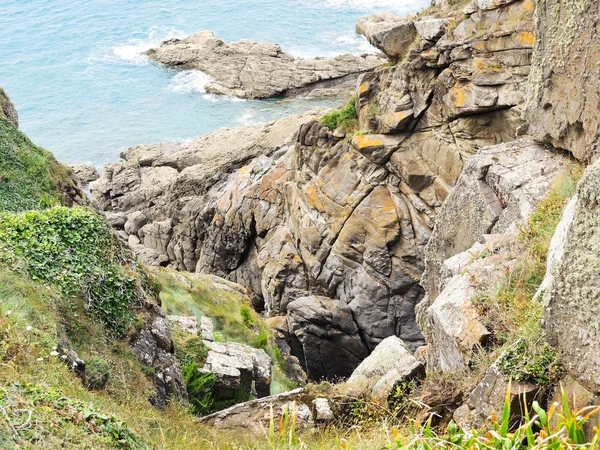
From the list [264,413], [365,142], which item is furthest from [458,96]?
[264,413]

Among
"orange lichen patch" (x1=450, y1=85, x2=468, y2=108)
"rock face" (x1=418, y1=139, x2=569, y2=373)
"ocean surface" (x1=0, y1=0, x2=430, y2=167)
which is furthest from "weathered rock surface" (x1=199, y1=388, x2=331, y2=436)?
"ocean surface" (x1=0, y1=0, x2=430, y2=167)

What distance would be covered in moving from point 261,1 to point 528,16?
190 ft

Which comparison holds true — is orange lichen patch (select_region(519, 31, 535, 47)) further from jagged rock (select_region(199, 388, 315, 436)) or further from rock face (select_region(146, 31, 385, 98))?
rock face (select_region(146, 31, 385, 98))

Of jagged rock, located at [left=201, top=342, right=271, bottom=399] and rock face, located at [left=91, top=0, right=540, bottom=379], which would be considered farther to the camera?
rock face, located at [left=91, top=0, right=540, bottom=379]

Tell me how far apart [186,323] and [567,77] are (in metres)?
11.9

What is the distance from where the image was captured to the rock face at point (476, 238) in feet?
27.2

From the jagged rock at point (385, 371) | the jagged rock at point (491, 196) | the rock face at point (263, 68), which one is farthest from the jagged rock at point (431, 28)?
the rock face at point (263, 68)

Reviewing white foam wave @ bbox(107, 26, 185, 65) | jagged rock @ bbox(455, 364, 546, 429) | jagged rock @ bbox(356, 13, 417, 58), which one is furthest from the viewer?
white foam wave @ bbox(107, 26, 185, 65)

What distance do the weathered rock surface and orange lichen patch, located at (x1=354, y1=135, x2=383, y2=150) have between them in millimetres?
13133

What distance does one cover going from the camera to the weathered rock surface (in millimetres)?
9703

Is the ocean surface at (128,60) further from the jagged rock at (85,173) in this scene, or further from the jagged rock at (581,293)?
the jagged rock at (581,293)

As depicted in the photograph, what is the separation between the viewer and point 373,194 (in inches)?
854

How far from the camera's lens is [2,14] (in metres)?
69.9

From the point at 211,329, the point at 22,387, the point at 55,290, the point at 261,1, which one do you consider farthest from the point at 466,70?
the point at 261,1
